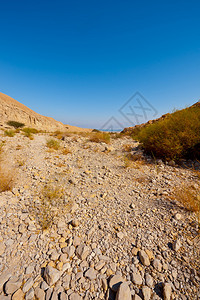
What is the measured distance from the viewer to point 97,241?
163cm

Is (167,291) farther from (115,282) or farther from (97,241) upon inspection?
(97,241)

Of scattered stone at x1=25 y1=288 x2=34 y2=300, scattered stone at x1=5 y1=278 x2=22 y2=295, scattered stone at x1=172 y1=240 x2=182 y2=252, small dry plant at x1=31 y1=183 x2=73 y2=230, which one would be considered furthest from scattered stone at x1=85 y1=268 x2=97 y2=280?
scattered stone at x1=172 y1=240 x2=182 y2=252

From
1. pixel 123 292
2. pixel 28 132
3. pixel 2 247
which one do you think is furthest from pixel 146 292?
pixel 28 132

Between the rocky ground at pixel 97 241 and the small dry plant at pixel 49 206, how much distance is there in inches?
0.6

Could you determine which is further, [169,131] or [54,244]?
[169,131]

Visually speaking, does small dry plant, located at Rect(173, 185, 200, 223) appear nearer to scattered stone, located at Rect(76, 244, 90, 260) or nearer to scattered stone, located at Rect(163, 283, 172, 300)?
scattered stone, located at Rect(163, 283, 172, 300)

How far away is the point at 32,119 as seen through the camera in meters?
26.1

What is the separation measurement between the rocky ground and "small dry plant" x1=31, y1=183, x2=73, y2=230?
0.6 inches

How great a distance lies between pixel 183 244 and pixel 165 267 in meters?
0.42

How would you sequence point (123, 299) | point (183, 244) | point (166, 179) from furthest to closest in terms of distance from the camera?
1. point (166, 179)
2. point (183, 244)
3. point (123, 299)

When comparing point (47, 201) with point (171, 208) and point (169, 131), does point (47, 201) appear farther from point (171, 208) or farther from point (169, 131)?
point (169, 131)

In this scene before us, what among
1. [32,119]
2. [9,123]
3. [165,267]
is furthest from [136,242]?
[32,119]

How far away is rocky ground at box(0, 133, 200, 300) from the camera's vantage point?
3.87 ft

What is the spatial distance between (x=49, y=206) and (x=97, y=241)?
109 centimetres
